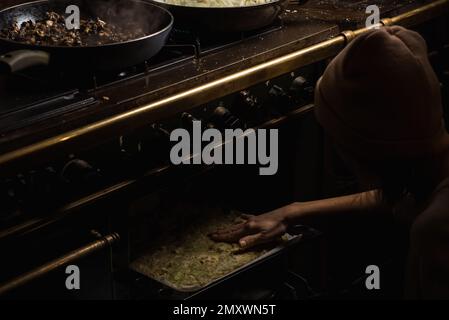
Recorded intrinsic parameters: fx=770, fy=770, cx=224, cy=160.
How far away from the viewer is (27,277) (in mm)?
2137

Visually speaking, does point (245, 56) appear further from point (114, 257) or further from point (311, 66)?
point (114, 257)

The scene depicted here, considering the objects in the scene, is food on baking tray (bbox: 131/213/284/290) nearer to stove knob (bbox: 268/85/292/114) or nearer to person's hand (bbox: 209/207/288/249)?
person's hand (bbox: 209/207/288/249)

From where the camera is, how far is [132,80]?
2494 mm

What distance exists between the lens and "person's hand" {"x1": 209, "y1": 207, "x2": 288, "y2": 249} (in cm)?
271

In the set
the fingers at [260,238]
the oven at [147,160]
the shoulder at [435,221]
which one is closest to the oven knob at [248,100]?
the oven at [147,160]

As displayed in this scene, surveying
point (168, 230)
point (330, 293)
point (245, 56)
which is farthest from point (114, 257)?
point (330, 293)

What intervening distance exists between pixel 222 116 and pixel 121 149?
42 centimetres

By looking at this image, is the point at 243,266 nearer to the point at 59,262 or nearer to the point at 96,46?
the point at 59,262

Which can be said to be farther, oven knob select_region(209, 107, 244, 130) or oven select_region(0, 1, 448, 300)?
oven knob select_region(209, 107, 244, 130)

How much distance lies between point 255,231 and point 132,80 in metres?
0.70

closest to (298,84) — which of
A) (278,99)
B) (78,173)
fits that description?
(278,99)

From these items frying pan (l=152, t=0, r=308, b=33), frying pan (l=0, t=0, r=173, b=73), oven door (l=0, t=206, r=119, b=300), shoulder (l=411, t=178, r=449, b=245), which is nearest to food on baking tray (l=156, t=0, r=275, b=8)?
frying pan (l=152, t=0, r=308, b=33)

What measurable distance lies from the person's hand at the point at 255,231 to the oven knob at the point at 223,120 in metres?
0.36

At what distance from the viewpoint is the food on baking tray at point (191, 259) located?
8.26ft
